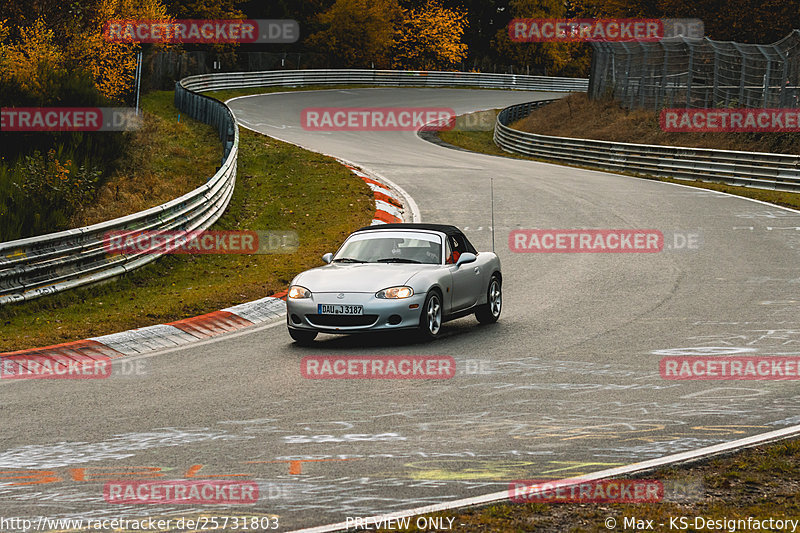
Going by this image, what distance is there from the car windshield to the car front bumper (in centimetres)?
110

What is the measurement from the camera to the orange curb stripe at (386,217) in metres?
21.0

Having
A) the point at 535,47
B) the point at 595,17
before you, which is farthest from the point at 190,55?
the point at 535,47

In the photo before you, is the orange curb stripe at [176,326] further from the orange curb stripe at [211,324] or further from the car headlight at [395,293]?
the car headlight at [395,293]

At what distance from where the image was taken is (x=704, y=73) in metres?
35.9

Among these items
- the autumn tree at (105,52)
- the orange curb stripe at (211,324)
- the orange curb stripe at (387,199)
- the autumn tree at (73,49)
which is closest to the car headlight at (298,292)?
the orange curb stripe at (211,324)

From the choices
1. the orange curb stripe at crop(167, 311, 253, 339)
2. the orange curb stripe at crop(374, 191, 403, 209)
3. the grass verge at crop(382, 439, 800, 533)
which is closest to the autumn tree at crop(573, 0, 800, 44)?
the orange curb stripe at crop(374, 191, 403, 209)

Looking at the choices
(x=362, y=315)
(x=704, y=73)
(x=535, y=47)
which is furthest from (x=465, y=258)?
(x=535, y=47)

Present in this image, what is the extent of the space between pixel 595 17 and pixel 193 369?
4923 centimetres

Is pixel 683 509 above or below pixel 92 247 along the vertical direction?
above

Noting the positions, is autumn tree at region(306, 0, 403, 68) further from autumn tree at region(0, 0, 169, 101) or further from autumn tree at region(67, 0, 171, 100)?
autumn tree at region(67, 0, 171, 100)

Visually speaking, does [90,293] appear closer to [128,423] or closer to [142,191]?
[128,423]

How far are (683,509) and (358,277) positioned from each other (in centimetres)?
641

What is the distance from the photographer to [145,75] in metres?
49.6

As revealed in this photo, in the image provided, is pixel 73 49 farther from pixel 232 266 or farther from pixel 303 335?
pixel 303 335
